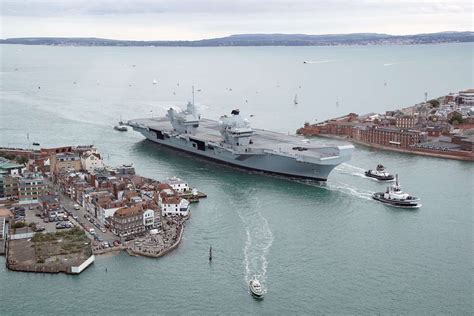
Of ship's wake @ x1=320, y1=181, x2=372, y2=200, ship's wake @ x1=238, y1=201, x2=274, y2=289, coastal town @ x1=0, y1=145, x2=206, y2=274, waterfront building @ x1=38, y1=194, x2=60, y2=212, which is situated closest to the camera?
ship's wake @ x1=238, y1=201, x2=274, y2=289

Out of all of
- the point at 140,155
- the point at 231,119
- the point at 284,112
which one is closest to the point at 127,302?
the point at 231,119

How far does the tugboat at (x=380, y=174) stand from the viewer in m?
33.8

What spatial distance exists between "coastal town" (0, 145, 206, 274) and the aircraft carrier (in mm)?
6011

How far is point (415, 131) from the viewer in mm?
44844

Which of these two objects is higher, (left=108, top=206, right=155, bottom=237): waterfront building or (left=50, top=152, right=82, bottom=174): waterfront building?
(left=50, top=152, right=82, bottom=174): waterfront building

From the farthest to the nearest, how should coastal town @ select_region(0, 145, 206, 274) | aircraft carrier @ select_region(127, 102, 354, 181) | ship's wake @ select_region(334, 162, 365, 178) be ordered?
1. ship's wake @ select_region(334, 162, 365, 178)
2. aircraft carrier @ select_region(127, 102, 354, 181)
3. coastal town @ select_region(0, 145, 206, 274)

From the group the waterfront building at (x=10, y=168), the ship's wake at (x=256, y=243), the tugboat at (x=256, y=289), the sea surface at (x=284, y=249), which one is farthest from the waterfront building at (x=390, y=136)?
the tugboat at (x=256, y=289)

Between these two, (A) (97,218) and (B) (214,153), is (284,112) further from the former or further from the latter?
(A) (97,218)

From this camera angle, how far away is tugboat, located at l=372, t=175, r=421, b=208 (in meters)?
29.0

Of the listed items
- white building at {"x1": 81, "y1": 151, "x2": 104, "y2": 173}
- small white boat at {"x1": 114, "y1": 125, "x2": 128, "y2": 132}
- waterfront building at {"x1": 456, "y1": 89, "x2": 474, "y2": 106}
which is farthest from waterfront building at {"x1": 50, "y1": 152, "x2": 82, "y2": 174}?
waterfront building at {"x1": 456, "y1": 89, "x2": 474, "y2": 106}

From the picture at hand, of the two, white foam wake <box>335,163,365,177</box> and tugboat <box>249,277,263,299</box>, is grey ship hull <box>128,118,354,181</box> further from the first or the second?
tugboat <box>249,277,263,299</box>

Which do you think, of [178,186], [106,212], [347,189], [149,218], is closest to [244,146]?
[178,186]

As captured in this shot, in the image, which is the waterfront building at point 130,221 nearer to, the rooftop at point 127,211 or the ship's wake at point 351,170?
the rooftop at point 127,211

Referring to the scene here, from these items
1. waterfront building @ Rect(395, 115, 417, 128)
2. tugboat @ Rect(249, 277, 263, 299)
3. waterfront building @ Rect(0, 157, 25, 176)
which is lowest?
tugboat @ Rect(249, 277, 263, 299)
